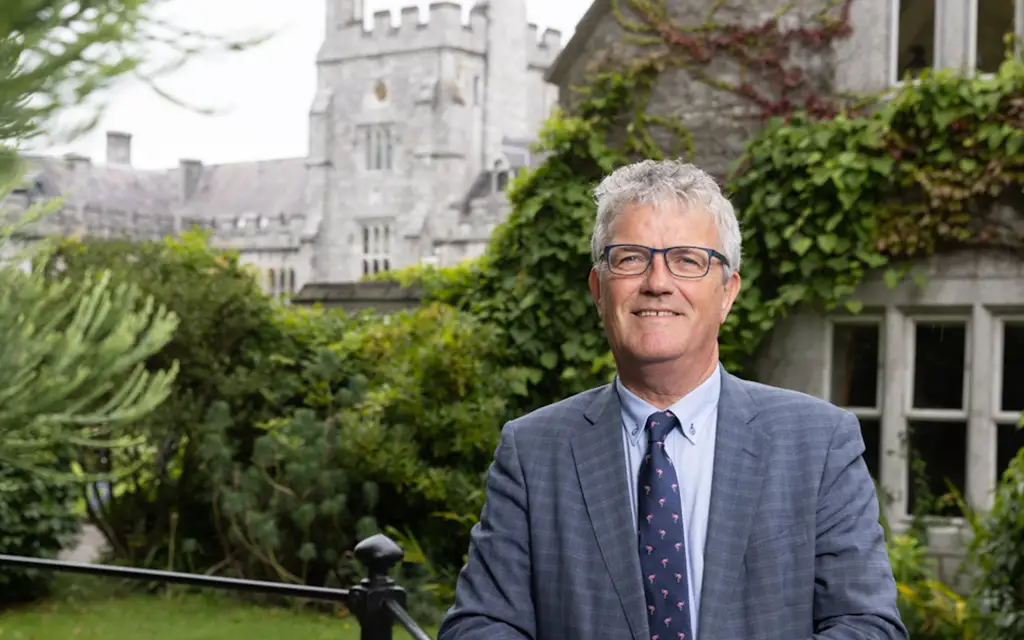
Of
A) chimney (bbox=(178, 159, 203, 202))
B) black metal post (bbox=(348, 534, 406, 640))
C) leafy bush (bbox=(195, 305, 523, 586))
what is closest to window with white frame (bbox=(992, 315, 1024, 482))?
leafy bush (bbox=(195, 305, 523, 586))

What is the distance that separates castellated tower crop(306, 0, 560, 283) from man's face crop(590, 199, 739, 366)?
53078mm

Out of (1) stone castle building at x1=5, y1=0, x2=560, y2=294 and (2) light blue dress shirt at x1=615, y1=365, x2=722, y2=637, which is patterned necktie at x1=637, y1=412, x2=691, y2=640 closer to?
(2) light blue dress shirt at x1=615, y1=365, x2=722, y2=637

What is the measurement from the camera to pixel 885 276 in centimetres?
716

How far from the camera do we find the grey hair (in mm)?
1959

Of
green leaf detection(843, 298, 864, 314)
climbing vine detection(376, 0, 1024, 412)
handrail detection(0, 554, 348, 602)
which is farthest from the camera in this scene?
green leaf detection(843, 298, 864, 314)

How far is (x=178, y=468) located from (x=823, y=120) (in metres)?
4.99

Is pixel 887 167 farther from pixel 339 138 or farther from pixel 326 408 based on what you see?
pixel 339 138

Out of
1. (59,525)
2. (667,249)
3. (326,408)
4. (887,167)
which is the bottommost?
(59,525)

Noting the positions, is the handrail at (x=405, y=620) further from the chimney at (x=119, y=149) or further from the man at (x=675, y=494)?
the chimney at (x=119, y=149)

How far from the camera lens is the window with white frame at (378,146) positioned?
58.6 metres

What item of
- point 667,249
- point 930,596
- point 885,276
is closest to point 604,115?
point 885,276

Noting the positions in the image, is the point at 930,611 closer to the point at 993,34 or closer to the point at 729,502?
the point at 993,34

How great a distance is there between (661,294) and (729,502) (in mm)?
315

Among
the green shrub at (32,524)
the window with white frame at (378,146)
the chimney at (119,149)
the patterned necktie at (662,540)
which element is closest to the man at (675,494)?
the patterned necktie at (662,540)
